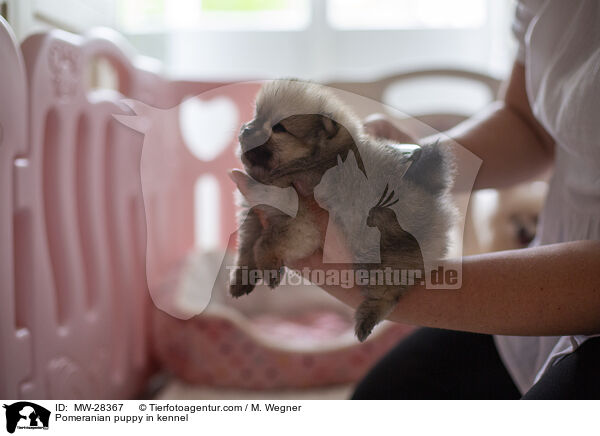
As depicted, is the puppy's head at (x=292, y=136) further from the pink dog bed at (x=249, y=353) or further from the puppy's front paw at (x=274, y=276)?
the pink dog bed at (x=249, y=353)

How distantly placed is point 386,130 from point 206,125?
1.59 ft

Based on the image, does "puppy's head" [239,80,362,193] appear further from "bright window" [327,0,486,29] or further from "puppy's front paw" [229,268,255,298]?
"bright window" [327,0,486,29]

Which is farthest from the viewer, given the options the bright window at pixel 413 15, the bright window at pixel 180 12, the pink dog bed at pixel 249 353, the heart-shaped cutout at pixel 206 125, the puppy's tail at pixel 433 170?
the bright window at pixel 413 15

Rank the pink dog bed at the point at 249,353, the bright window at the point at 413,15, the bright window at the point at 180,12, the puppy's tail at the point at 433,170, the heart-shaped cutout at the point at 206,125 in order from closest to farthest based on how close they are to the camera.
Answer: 1. the puppy's tail at the point at 433,170
2. the heart-shaped cutout at the point at 206,125
3. the bright window at the point at 180,12
4. the pink dog bed at the point at 249,353
5. the bright window at the point at 413,15

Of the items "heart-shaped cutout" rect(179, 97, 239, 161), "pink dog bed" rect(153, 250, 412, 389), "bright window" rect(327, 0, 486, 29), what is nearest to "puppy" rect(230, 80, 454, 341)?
"heart-shaped cutout" rect(179, 97, 239, 161)

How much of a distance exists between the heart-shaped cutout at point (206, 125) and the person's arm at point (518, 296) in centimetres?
22

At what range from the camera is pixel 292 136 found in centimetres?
43

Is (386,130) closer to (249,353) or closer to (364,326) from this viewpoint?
(364,326)

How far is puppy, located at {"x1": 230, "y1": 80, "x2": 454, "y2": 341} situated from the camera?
0.42m

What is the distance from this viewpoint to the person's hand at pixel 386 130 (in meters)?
0.49
